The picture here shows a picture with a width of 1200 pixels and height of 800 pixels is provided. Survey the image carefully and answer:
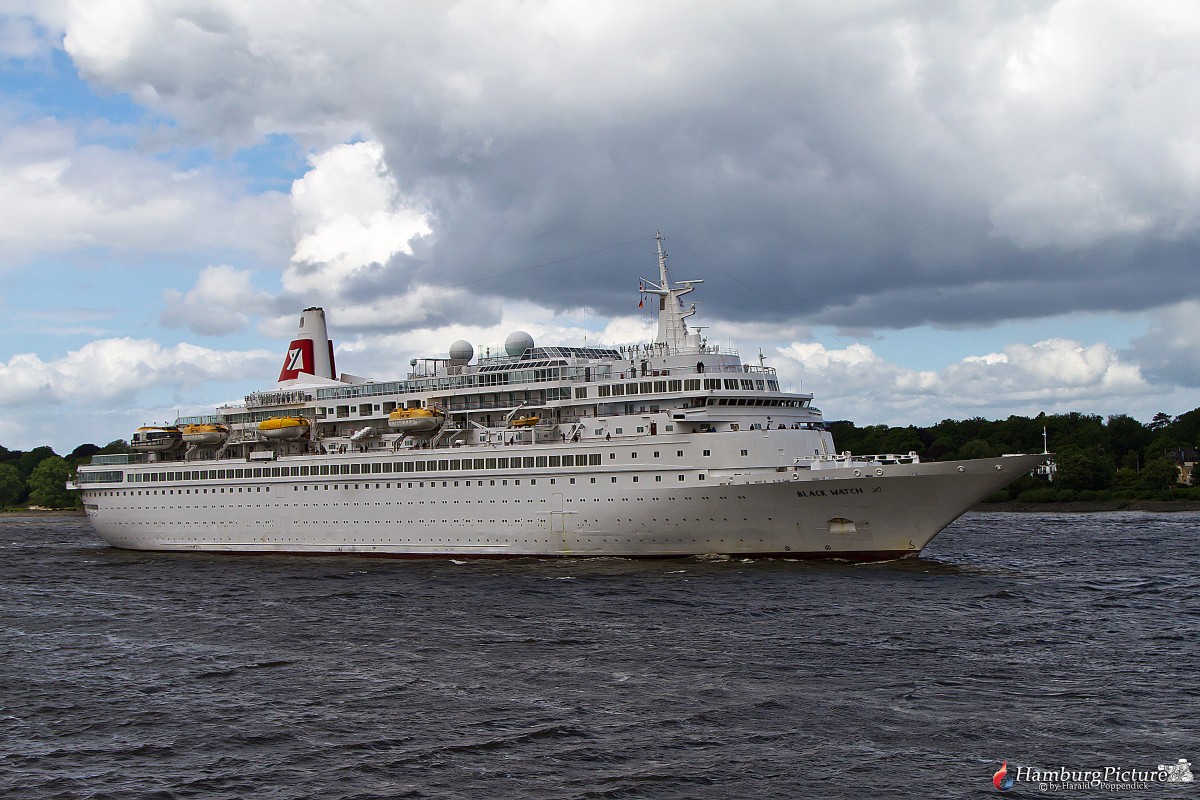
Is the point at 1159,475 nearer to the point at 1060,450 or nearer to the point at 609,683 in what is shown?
the point at 1060,450

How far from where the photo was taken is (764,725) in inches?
796

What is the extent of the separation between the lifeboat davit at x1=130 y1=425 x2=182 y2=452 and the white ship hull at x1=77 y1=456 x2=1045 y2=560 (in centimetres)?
719

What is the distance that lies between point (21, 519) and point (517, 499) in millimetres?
116392

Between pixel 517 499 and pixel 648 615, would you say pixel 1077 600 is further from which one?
pixel 517 499

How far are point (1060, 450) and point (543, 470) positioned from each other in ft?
281

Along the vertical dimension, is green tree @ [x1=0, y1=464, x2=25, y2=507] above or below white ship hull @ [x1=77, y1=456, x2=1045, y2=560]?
above

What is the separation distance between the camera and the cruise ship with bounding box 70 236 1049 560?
1597 inches

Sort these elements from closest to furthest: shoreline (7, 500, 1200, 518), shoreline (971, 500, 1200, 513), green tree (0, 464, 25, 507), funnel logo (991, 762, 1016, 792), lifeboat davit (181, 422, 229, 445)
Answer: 1. funnel logo (991, 762, 1016, 792)
2. lifeboat davit (181, 422, 229, 445)
3. shoreline (7, 500, 1200, 518)
4. shoreline (971, 500, 1200, 513)
5. green tree (0, 464, 25, 507)

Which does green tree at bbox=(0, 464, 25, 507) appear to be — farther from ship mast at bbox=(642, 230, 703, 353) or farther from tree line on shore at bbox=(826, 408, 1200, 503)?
ship mast at bbox=(642, 230, 703, 353)

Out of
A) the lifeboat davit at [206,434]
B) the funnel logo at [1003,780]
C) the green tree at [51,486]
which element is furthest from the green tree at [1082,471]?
the green tree at [51,486]

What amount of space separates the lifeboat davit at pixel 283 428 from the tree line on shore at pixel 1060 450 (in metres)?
55.4

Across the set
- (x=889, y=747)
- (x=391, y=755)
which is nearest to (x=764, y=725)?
(x=889, y=747)

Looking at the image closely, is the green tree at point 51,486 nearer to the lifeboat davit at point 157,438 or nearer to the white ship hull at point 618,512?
the lifeboat davit at point 157,438

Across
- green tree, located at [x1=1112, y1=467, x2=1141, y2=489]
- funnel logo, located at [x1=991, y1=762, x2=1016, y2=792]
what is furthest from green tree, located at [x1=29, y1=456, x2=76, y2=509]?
funnel logo, located at [x1=991, y1=762, x2=1016, y2=792]
